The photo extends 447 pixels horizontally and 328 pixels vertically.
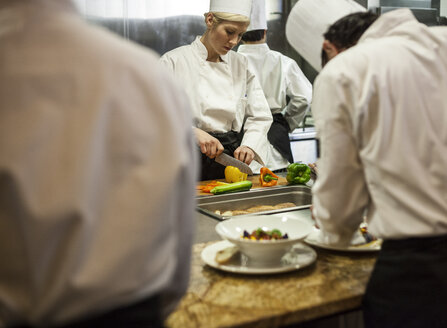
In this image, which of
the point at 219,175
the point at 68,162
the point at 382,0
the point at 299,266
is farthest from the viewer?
the point at 382,0

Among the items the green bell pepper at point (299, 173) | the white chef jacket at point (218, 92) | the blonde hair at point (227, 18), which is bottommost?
the green bell pepper at point (299, 173)

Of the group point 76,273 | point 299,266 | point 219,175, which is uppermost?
point 76,273

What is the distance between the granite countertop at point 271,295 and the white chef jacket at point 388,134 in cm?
18

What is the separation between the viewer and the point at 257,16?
4.30 meters

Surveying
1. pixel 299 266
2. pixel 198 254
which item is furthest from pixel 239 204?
pixel 299 266

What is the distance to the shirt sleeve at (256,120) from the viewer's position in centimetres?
312

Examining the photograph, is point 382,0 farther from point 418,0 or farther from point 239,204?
point 239,204

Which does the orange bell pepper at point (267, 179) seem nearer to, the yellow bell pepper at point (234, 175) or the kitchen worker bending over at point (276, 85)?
the yellow bell pepper at point (234, 175)

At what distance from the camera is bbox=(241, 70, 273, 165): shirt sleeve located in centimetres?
312

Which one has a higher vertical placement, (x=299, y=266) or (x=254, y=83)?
(x=254, y=83)

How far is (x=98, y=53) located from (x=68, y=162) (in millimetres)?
197

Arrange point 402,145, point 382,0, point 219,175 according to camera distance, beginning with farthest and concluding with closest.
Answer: point 382,0, point 219,175, point 402,145

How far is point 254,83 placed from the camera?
3344mm

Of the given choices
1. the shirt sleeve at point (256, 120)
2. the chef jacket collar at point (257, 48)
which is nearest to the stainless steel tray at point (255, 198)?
the shirt sleeve at point (256, 120)
